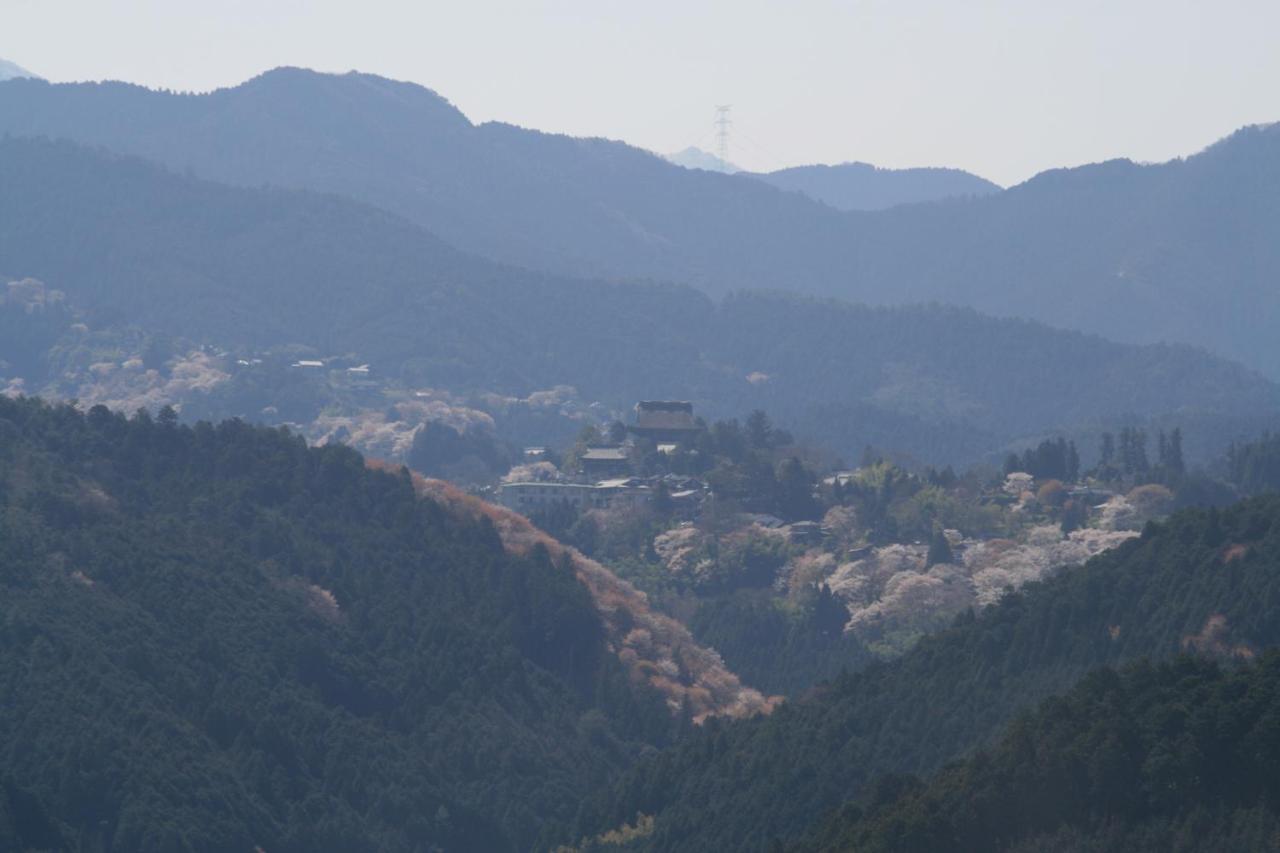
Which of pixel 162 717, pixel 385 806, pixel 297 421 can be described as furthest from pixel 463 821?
pixel 297 421

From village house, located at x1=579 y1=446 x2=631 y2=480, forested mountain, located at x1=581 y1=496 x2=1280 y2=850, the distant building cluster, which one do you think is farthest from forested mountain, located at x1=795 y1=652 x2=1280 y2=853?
village house, located at x1=579 y1=446 x2=631 y2=480

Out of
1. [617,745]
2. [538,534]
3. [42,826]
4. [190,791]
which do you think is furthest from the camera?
[538,534]

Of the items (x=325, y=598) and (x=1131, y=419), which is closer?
(x=325, y=598)

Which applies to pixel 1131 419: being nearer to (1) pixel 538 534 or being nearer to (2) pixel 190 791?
(1) pixel 538 534

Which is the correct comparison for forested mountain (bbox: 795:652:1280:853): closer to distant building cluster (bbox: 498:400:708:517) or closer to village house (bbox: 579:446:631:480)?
distant building cluster (bbox: 498:400:708:517)

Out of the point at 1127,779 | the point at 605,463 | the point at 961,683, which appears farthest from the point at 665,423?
the point at 1127,779

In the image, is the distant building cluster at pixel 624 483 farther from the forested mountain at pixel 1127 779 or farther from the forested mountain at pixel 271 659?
the forested mountain at pixel 1127 779

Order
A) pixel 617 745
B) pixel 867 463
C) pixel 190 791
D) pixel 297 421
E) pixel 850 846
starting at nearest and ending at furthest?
pixel 850 846 → pixel 190 791 → pixel 617 745 → pixel 867 463 → pixel 297 421

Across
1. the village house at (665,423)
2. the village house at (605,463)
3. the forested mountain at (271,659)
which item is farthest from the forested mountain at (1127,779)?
the village house at (665,423)
